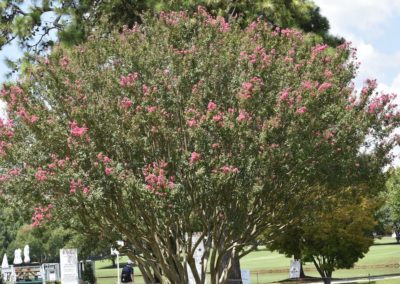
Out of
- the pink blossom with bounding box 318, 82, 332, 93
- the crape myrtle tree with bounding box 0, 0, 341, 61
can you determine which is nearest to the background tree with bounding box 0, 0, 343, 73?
the crape myrtle tree with bounding box 0, 0, 341, 61

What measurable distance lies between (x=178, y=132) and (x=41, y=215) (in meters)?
3.17

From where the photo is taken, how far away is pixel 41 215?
14406mm

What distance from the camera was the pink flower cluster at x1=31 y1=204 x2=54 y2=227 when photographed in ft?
47.1

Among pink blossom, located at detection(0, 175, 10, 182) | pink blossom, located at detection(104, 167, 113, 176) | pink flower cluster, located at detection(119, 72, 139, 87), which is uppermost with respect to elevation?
pink flower cluster, located at detection(119, 72, 139, 87)

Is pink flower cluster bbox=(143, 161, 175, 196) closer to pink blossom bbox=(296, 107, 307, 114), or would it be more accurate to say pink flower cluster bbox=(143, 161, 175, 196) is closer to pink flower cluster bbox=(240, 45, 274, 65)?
pink blossom bbox=(296, 107, 307, 114)

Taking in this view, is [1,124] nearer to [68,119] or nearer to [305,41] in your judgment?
[68,119]

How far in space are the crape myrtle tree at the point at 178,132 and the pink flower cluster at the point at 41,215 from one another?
0.10 ft

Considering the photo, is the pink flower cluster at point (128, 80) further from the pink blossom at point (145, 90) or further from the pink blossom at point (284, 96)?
the pink blossom at point (284, 96)

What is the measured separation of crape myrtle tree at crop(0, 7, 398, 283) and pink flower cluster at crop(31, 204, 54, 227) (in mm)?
31

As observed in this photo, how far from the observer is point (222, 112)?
46.3ft

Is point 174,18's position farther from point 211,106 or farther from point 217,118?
point 217,118

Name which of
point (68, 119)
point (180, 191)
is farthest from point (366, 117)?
point (68, 119)

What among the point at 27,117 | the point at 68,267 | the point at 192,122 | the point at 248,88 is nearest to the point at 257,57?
the point at 248,88

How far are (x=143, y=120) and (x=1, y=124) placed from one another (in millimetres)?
3243
